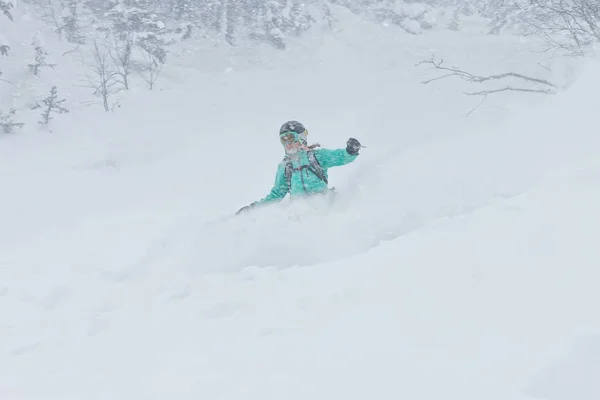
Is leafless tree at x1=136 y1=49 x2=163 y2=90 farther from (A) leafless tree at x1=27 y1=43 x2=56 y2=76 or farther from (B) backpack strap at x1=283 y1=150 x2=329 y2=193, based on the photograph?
(B) backpack strap at x1=283 y1=150 x2=329 y2=193

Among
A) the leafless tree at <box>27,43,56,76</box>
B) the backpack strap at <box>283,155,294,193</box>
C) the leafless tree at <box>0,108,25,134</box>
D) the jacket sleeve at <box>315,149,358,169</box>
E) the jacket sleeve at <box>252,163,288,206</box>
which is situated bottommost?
the leafless tree at <box>0,108,25,134</box>

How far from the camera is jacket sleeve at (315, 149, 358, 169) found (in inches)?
216

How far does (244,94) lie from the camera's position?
21.3 meters

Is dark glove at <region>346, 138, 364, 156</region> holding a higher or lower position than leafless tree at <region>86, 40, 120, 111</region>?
higher

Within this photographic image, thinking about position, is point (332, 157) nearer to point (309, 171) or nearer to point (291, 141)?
point (309, 171)

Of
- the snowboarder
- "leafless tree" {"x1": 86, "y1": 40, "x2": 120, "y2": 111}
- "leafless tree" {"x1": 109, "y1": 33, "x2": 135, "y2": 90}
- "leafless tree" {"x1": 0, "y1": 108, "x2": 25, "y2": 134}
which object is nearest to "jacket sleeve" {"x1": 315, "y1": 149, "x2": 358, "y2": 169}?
the snowboarder

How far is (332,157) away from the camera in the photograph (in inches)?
218

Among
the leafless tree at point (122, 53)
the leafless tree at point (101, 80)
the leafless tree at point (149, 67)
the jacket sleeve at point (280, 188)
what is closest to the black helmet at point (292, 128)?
the jacket sleeve at point (280, 188)

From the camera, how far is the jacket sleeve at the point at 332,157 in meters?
5.48

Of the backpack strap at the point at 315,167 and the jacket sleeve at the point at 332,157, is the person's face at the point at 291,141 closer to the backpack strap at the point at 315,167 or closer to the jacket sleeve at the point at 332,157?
the backpack strap at the point at 315,167

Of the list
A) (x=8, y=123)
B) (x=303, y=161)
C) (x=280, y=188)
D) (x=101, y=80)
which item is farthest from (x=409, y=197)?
(x=101, y=80)

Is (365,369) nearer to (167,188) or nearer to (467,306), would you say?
(467,306)

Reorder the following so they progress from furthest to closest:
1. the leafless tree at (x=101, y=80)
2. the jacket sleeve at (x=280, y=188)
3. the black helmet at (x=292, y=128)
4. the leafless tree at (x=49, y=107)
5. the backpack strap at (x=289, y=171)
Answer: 1. the leafless tree at (x=101, y=80)
2. the leafless tree at (x=49, y=107)
3. the jacket sleeve at (x=280, y=188)
4. the backpack strap at (x=289, y=171)
5. the black helmet at (x=292, y=128)

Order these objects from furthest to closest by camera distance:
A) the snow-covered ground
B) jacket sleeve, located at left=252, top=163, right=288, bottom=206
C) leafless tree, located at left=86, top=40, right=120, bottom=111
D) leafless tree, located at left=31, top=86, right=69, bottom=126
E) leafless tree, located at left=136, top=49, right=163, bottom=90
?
leafless tree, located at left=136, top=49, right=163, bottom=90, leafless tree, located at left=86, top=40, right=120, bottom=111, leafless tree, located at left=31, top=86, right=69, bottom=126, jacket sleeve, located at left=252, top=163, right=288, bottom=206, the snow-covered ground
